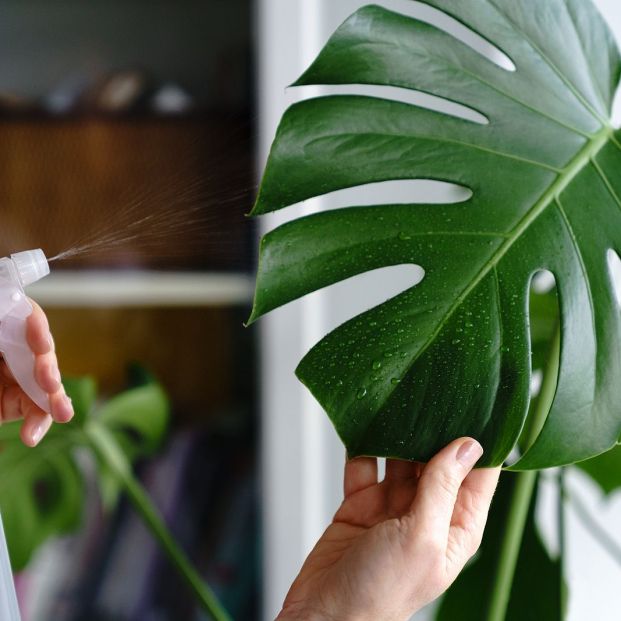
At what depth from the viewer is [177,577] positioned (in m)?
1.68

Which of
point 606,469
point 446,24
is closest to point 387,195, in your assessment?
point 446,24

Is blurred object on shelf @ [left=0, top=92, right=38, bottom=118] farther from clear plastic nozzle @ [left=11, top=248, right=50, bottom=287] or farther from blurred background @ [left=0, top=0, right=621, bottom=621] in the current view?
clear plastic nozzle @ [left=11, top=248, right=50, bottom=287]

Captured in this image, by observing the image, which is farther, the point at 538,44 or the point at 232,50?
the point at 232,50

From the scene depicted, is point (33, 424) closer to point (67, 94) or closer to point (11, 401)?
point (11, 401)

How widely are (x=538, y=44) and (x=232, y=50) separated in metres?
0.97

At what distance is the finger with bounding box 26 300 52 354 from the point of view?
1.95 ft

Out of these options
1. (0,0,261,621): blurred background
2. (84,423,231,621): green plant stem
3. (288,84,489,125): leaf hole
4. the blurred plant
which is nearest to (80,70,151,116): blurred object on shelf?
(0,0,261,621): blurred background

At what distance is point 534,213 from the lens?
635 mm

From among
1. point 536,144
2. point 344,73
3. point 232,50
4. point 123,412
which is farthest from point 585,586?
point 232,50

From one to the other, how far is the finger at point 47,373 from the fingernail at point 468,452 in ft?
0.97

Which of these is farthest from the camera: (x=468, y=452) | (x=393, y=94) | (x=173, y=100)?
(x=173, y=100)

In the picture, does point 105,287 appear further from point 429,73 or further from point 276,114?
point 429,73

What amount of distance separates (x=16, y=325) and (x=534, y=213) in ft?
1.29

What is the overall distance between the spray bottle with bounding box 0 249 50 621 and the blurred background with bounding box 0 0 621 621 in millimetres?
882
